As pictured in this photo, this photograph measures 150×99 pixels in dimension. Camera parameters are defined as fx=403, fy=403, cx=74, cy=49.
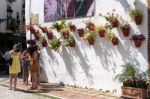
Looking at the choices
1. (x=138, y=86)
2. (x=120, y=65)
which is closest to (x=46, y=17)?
(x=120, y=65)

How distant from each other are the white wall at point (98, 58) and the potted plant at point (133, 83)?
0.37 meters

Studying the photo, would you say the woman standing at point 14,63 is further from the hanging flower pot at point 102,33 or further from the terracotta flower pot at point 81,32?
the hanging flower pot at point 102,33

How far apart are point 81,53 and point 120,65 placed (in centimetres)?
227

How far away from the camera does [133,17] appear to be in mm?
13430

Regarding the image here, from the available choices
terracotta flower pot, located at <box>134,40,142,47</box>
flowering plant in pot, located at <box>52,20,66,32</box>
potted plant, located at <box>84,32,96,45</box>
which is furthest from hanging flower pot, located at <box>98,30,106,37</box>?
flowering plant in pot, located at <box>52,20,66,32</box>

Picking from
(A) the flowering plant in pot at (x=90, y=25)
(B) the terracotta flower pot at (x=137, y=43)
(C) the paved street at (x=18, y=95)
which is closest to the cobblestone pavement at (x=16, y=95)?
(C) the paved street at (x=18, y=95)

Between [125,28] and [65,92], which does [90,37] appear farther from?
[65,92]

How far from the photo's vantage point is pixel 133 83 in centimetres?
1291

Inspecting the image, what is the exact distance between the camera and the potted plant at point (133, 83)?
1256 cm

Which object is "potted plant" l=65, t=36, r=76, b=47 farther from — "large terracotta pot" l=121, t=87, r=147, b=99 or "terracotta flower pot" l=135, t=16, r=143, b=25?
"large terracotta pot" l=121, t=87, r=147, b=99

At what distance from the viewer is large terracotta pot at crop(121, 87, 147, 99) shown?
12486 mm

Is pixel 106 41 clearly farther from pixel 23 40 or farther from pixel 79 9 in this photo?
pixel 23 40

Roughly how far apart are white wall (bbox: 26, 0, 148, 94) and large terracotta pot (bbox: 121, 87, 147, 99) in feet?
Result: 3.12

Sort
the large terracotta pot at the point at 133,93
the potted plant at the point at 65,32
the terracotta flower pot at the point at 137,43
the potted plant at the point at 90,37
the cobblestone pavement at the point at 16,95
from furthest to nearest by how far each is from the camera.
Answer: the potted plant at the point at 65,32, the potted plant at the point at 90,37, the cobblestone pavement at the point at 16,95, the terracotta flower pot at the point at 137,43, the large terracotta pot at the point at 133,93
